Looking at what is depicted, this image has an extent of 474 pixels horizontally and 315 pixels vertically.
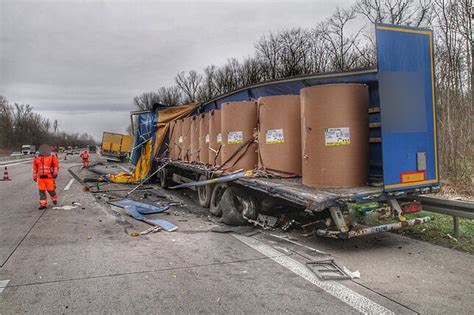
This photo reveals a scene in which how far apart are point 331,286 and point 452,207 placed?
272 centimetres

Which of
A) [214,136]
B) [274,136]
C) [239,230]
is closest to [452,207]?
[274,136]

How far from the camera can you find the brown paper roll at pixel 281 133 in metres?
6.53

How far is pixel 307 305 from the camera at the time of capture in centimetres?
351

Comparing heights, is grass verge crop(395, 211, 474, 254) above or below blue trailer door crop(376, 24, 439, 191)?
below

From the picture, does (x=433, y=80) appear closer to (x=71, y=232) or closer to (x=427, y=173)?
(x=427, y=173)

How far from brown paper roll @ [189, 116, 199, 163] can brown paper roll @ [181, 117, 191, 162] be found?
45cm

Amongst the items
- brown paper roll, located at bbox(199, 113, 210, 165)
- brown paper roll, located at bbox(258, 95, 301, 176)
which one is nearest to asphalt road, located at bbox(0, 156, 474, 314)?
brown paper roll, located at bbox(258, 95, 301, 176)

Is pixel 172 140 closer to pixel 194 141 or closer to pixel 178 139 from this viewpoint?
pixel 178 139

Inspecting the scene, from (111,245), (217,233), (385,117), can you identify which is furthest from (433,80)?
(111,245)

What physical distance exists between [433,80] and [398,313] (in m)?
3.72

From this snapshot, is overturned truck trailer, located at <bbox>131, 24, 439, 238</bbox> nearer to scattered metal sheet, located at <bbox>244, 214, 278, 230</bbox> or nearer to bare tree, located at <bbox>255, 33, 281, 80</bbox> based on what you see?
scattered metal sheet, located at <bbox>244, 214, 278, 230</bbox>

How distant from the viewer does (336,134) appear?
5.43m

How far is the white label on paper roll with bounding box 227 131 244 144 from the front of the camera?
24.4 feet

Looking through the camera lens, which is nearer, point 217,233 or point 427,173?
point 427,173
